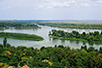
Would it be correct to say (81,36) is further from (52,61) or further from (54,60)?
(52,61)

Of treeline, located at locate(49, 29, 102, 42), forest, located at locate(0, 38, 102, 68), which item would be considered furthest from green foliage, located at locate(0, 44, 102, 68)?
treeline, located at locate(49, 29, 102, 42)

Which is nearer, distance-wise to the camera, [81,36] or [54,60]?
[54,60]

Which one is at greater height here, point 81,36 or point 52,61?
point 81,36

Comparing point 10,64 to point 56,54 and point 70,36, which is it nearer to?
point 56,54

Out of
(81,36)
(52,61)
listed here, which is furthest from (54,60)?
(81,36)

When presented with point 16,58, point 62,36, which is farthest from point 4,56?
point 62,36

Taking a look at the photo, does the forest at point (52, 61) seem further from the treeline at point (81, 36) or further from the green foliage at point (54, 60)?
the treeline at point (81, 36)

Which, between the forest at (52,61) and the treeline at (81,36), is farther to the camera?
the treeline at (81,36)

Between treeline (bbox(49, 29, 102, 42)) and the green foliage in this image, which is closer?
the green foliage

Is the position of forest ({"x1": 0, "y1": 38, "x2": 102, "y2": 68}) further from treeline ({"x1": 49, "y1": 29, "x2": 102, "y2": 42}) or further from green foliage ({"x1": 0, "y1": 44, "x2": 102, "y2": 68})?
treeline ({"x1": 49, "y1": 29, "x2": 102, "y2": 42})

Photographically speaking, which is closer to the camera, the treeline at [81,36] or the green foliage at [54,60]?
the green foliage at [54,60]

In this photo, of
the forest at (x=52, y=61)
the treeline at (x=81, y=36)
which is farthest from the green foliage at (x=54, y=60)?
the treeline at (x=81, y=36)
